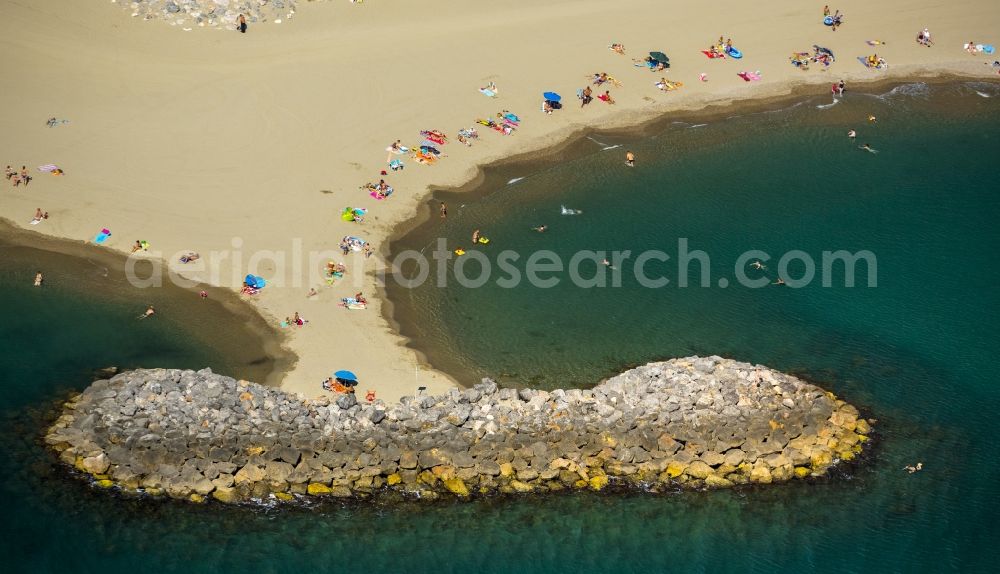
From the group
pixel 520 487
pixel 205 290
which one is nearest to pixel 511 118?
pixel 205 290

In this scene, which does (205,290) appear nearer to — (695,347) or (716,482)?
(695,347)

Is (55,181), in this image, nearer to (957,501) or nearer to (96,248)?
(96,248)

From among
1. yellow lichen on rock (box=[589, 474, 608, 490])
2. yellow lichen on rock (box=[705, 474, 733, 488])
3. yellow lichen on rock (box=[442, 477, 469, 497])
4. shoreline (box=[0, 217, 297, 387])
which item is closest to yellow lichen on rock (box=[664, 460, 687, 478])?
yellow lichen on rock (box=[705, 474, 733, 488])

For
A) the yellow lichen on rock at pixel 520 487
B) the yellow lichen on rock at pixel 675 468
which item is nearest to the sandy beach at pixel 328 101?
the yellow lichen on rock at pixel 520 487

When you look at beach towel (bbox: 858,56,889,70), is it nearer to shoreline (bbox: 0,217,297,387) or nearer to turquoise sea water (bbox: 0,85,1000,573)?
turquoise sea water (bbox: 0,85,1000,573)

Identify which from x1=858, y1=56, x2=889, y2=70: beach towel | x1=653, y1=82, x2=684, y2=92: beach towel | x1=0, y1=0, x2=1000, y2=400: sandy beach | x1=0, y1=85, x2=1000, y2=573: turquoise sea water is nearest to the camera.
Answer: x1=0, y1=85, x2=1000, y2=573: turquoise sea water
